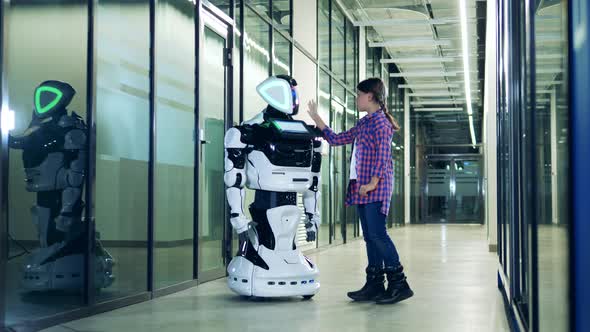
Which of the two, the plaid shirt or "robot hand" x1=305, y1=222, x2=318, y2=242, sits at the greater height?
the plaid shirt

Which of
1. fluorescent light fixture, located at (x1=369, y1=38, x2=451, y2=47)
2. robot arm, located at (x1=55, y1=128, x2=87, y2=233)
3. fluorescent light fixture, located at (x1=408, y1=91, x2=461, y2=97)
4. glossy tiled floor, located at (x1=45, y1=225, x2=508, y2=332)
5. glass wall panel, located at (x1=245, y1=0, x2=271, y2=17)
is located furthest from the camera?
fluorescent light fixture, located at (x1=408, y1=91, x2=461, y2=97)

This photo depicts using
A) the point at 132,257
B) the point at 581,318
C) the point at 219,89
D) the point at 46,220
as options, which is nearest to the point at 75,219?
the point at 46,220

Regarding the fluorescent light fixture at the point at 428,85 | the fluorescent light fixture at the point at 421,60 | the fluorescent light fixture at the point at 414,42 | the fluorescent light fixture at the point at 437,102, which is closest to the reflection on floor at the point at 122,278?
the fluorescent light fixture at the point at 414,42

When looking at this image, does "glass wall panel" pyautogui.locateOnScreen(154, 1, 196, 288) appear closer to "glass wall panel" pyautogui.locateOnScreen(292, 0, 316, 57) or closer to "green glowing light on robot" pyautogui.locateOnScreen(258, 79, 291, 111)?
"green glowing light on robot" pyautogui.locateOnScreen(258, 79, 291, 111)

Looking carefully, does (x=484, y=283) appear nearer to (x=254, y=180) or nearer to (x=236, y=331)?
(x=254, y=180)

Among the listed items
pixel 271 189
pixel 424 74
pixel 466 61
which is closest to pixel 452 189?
pixel 424 74

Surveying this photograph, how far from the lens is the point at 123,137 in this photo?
182 inches

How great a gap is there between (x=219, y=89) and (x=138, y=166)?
1.83 metres

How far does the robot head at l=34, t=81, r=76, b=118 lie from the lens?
12.1ft

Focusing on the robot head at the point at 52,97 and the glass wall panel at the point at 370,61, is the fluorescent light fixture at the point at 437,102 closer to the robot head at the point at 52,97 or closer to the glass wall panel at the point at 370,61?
the glass wall panel at the point at 370,61

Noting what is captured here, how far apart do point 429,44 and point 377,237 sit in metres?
10.9

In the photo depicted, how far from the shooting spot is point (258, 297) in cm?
501

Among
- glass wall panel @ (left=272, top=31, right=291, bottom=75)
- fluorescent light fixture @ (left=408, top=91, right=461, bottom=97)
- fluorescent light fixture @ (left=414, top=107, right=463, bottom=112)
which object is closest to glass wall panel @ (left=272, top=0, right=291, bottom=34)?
glass wall panel @ (left=272, top=31, right=291, bottom=75)

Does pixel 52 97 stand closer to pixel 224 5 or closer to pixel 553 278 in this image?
pixel 553 278
